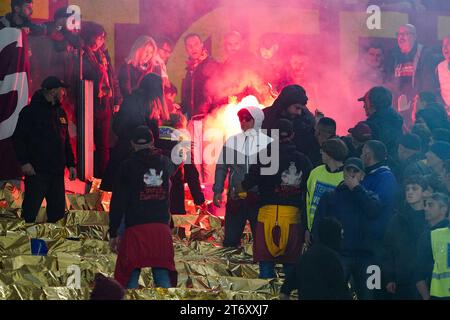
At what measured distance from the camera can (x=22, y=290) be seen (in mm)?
8508

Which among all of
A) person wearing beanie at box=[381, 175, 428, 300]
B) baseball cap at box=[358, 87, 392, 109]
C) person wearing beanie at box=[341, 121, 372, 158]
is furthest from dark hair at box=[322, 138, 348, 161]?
baseball cap at box=[358, 87, 392, 109]

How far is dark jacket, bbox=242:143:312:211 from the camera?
887 centimetres

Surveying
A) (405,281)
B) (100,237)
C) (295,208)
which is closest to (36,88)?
(100,237)

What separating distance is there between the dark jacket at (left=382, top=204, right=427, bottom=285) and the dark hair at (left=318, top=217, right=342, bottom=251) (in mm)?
863

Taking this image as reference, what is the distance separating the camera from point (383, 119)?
962 cm

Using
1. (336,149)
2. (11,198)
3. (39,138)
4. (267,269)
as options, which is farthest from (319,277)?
(11,198)

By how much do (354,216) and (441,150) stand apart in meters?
1.40

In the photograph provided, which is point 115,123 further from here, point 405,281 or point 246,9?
point 405,281

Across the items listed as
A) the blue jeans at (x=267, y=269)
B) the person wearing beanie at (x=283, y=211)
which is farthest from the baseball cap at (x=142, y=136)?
the blue jeans at (x=267, y=269)

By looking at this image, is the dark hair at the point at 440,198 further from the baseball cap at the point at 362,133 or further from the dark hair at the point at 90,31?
the dark hair at the point at 90,31

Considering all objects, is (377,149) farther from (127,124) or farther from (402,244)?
(127,124)
